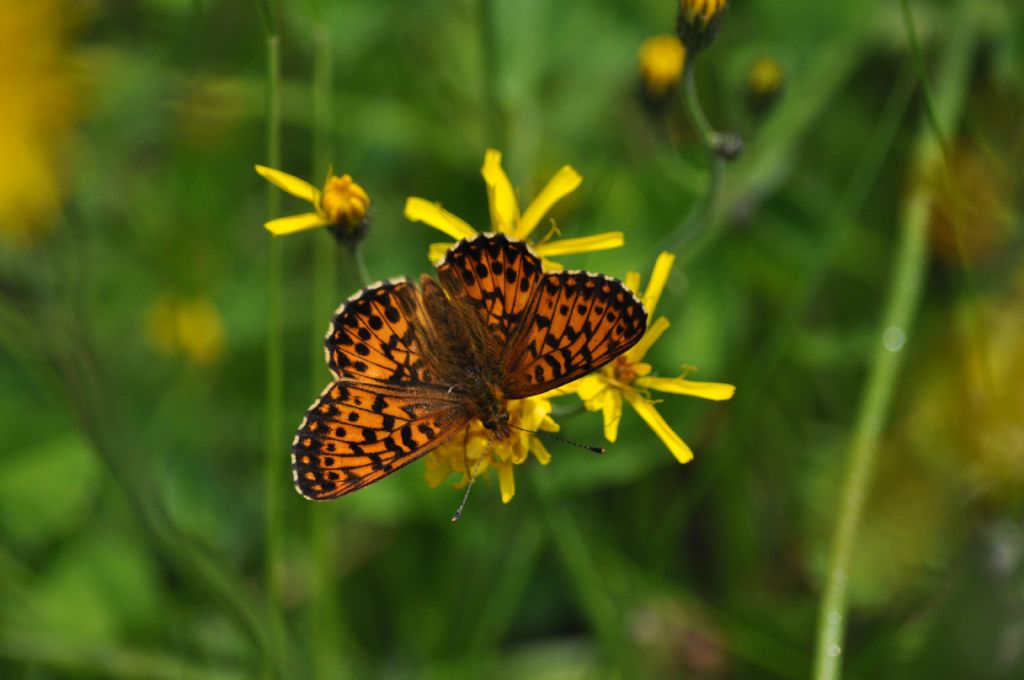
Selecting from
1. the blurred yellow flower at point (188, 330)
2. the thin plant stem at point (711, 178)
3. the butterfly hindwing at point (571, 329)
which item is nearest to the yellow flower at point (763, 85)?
the thin plant stem at point (711, 178)

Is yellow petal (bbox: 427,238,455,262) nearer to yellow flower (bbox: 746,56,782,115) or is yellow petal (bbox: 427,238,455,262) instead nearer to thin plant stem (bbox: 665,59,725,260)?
thin plant stem (bbox: 665,59,725,260)

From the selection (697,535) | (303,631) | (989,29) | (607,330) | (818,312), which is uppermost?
(989,29)

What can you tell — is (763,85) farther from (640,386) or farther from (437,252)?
(437,252)

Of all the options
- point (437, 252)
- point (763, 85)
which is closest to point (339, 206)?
point (437, 252)

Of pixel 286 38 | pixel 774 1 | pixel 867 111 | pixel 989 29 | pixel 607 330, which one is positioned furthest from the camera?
pixel 286 38

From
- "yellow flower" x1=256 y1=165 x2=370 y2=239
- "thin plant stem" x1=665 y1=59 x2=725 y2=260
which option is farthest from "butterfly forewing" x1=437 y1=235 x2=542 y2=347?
"thin plant stem" x1=665 y1=59 x2=725 y2=260

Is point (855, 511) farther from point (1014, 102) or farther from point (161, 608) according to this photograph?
point (161, 608)

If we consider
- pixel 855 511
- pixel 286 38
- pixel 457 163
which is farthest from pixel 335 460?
pixel 286 38

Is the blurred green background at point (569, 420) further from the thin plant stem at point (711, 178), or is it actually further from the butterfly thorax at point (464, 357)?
the butterfly thorax at point (464, 357)
